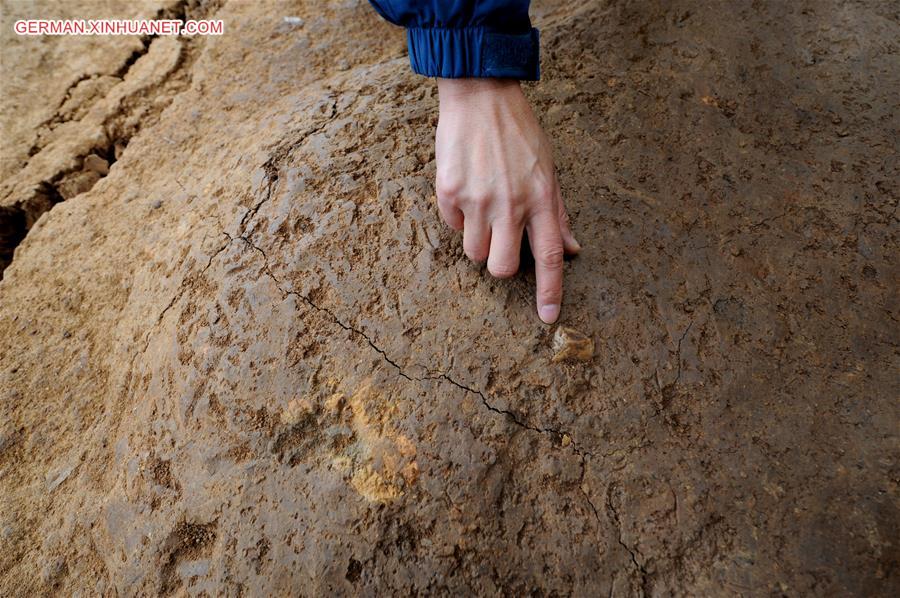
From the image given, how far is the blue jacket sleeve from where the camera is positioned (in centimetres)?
103

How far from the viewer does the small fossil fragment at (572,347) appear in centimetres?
114

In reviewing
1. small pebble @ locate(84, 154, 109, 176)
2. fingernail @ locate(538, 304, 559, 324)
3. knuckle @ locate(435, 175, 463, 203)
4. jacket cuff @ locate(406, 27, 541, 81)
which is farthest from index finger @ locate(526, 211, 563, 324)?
small pebble @ locate(84, 154, 109, 176)

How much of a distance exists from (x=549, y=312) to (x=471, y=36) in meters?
0.53

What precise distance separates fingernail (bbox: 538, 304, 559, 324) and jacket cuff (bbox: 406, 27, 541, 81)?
43cm

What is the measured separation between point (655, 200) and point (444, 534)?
86cm

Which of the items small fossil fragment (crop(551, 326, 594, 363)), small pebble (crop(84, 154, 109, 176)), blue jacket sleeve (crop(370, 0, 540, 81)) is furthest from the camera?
small pebble (crop(84, 154, 109, 176))

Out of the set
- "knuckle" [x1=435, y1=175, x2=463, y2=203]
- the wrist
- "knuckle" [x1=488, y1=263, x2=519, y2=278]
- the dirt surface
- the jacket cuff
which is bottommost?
the dirt surface

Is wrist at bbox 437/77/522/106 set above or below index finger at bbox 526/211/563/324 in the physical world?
above

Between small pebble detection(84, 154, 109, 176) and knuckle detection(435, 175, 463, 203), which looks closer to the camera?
knuckle detection(435, 175, 463, 203)

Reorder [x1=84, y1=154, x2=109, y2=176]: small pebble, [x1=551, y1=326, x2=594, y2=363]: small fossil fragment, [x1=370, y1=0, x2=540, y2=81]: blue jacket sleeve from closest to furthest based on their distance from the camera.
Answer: [x1=370, y1=0, x2=540, y2=81]: blue jacket sleeve
[x1=551, y1=326, x2=594, y2=363]: small fossil fragment
[x1=84, y1=154, x2=109, y2=176]: small pebble

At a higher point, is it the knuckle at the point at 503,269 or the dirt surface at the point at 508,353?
the knuckle at the point at 503,269

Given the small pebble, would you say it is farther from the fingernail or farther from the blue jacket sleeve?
the fingernail

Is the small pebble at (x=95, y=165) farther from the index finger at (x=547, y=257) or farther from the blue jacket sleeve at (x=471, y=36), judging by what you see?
the index finger at (x=547, y=257)

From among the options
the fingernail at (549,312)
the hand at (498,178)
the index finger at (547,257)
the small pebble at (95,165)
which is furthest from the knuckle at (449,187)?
the small pebble at (95,165)
